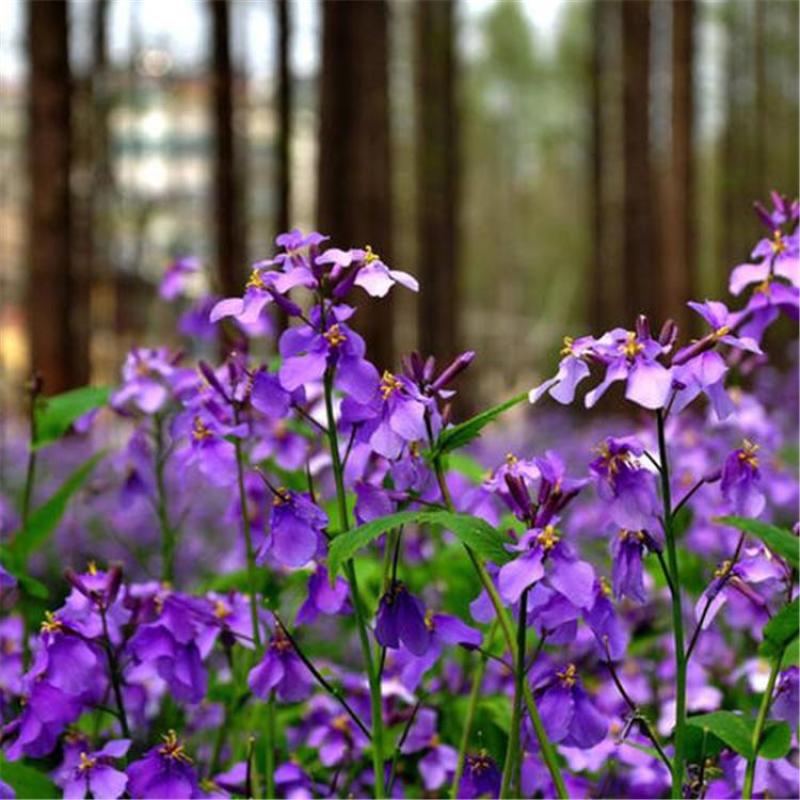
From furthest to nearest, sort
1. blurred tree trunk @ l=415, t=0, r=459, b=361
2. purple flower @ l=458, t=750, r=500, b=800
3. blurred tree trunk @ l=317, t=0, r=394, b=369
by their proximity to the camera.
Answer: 1. blurred tree trunk @ l=415, t=0, r=459, b=361
2. blurred tree trunk @ l=317, t=0, r=394, b=369
3. purple flower @ l=458, t=750, r=500, b=800

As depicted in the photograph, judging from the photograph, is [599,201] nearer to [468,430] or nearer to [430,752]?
[430,752]

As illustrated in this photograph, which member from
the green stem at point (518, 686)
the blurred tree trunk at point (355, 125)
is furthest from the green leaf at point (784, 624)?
the blurred tree trunk at point (355, 125)

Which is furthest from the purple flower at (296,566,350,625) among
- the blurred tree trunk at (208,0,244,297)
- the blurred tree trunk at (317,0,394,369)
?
the blurred tree trunk at (208,0,244,297)

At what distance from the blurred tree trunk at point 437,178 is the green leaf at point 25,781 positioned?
13694 millimetres

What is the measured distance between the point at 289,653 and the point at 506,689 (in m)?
0.76

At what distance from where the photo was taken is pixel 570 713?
5.40 feet

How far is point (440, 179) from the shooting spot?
16859 mm

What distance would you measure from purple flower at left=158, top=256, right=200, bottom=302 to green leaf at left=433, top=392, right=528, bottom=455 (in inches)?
49.7

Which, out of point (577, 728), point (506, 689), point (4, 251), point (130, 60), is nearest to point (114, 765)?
point (577, 728)

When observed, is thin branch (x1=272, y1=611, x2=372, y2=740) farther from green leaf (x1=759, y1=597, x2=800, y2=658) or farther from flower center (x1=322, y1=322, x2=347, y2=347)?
green leaf (x1=759, y1=597, x2=800, y2=658)

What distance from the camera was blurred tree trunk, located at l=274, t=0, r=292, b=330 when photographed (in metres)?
12.3

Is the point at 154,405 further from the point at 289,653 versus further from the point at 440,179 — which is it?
the point at 440,179

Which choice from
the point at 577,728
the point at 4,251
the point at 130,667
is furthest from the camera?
the point at 4,251

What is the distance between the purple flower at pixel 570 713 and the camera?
1.64m
